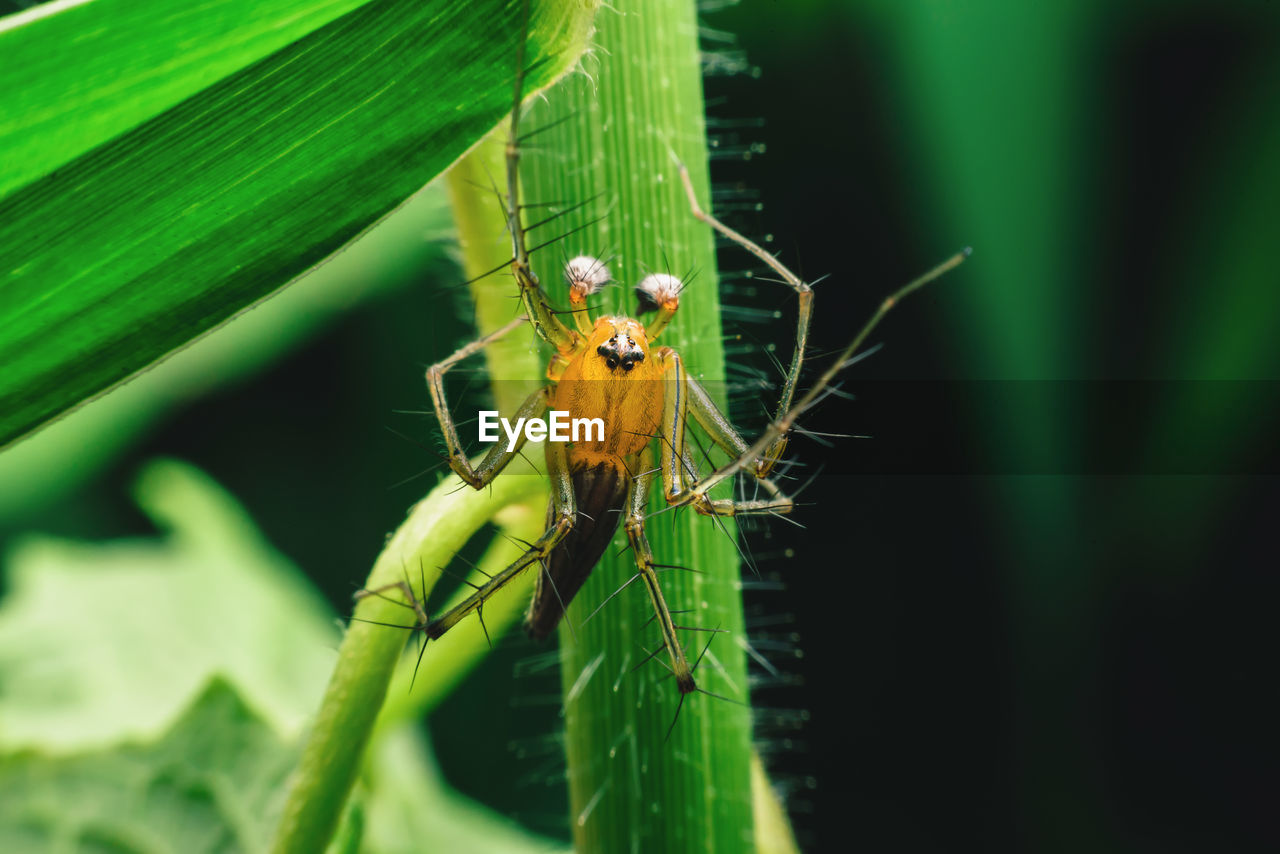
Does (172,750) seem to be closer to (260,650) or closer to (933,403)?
(260,650)

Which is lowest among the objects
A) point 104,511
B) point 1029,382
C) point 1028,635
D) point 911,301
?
point 1028,635

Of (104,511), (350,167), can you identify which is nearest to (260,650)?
(104,511)

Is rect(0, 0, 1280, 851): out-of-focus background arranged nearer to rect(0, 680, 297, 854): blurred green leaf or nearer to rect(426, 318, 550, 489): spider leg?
rect(0, 680, 297, 854): blurred green leaf

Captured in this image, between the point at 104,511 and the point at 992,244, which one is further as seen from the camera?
the point at 104,511
